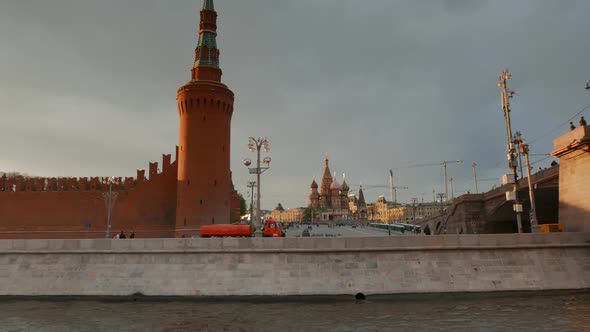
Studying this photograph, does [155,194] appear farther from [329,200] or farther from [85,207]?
[329,200]

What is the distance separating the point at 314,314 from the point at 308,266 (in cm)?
309

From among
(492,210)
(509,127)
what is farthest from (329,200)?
(509,127)

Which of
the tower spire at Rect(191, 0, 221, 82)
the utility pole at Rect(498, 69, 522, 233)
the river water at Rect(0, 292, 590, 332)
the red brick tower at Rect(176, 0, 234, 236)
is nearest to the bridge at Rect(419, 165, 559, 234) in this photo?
the utility pole at Rect(498, 69, 522, 233)

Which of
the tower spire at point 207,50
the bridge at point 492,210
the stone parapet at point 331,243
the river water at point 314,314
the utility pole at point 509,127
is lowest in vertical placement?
the river water at point 314,314

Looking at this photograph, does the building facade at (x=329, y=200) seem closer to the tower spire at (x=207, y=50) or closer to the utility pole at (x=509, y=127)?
the tower spire at (x=207, y=50)

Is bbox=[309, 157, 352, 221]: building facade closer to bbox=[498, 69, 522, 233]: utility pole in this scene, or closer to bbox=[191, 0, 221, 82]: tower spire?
bbox=[191, 0, 221, 82]: tower spire

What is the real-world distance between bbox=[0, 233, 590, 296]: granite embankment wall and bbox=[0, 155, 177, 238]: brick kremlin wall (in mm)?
14023

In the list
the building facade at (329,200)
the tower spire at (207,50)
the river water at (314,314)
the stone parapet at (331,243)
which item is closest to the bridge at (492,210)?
the stone parapet at (331,243)

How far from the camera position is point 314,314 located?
532 inches

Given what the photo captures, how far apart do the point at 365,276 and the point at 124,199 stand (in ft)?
78.4

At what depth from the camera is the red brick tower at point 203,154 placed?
30.9 meters

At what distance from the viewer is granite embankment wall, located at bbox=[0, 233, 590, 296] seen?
15992 millimetres

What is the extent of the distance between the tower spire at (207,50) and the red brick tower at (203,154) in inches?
68.1

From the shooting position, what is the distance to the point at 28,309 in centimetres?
1503
